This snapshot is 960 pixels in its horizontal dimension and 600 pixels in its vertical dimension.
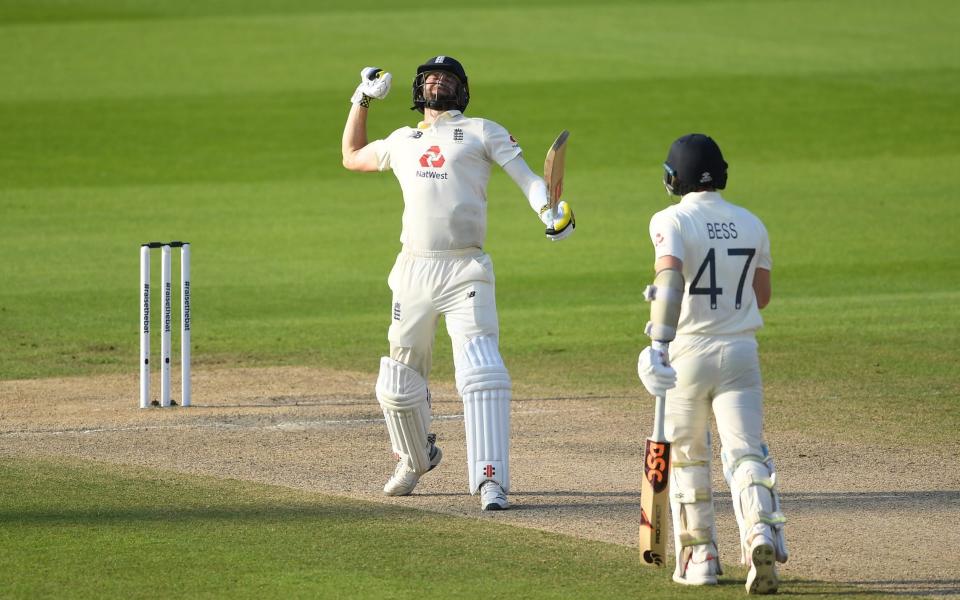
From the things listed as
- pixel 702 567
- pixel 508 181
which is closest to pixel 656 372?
pixel 702 567

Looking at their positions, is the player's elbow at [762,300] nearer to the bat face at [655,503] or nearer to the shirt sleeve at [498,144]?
the bat face at [655,503]

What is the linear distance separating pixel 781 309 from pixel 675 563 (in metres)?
9.40

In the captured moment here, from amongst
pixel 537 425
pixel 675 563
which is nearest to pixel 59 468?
pixel 537 425

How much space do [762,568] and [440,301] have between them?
2.74 m

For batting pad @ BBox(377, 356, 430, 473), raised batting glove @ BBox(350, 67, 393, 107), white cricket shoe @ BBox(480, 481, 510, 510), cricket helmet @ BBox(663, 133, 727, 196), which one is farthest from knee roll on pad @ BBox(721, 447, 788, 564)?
raised batting glove @ BBox(350, 67, 393, 107)

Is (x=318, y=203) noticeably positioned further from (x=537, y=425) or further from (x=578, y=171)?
(x=537, y=425)

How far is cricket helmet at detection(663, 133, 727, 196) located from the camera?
7461 mm

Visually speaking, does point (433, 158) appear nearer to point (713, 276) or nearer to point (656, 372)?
point (713, 276)

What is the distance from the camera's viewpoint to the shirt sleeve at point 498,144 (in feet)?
30.1

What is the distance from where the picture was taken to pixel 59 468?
32.2ft

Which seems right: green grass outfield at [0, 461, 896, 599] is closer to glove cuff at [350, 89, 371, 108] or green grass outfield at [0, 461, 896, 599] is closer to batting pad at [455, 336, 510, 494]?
batting pad at [455, 336, 510, 494]

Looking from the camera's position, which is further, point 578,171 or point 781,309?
point 578,171

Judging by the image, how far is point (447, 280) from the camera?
9117mm

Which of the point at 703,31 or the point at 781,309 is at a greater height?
the point at 703,31
